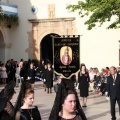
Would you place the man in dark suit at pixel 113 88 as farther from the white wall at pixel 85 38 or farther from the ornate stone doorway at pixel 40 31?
the ornate stone doorway at pixel 40 31

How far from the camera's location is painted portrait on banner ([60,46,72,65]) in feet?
42.4

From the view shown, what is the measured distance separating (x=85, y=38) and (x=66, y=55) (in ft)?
48.7

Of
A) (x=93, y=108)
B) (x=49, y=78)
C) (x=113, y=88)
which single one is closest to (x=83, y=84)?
(x=93, y=108)

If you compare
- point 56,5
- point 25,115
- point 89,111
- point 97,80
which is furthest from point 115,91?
point 56,5

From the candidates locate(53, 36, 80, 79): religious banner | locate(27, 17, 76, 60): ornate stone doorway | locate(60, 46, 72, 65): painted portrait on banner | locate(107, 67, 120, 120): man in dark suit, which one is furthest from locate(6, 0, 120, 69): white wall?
locate(107, 67, 120, 120): man in dark suit

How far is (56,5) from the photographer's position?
28.4m

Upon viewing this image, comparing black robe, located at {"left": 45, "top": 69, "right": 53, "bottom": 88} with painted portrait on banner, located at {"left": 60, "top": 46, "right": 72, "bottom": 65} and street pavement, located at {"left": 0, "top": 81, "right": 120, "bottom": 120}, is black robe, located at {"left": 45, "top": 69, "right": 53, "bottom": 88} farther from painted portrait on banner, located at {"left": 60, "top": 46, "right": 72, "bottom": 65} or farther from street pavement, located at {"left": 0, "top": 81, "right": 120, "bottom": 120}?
painted portrait on banner, located at {"left": 60, "top": 46, "right": 72, "bottom": 65}

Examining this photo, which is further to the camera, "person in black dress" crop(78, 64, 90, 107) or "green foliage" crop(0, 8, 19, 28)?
"green foliage" crop(0, 8, 19, 28)

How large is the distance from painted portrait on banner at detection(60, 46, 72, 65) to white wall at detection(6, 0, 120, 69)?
14.5 metres

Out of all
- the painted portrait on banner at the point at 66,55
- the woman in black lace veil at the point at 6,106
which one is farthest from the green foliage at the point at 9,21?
the woman in black lace veil at the point at 6,106

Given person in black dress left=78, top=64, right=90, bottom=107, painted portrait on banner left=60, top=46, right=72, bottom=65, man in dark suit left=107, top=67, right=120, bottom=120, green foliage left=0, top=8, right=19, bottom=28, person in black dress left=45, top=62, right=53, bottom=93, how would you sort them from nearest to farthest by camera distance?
man in dark suit left=107, top=67, right=120, bottom=120, painted portrait on banner left=60, top=46, right=72, bottom=65, person in black dress left=78, top=64, right=90, bottom=107, person in black dress left=45, top=62, right=53, bottom=93, green foliage left=0, top=8, right=19, bottom=28

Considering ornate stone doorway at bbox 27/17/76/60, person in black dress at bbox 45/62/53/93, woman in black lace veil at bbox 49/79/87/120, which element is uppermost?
ornate stone doorway at bbox 27/17/76/60

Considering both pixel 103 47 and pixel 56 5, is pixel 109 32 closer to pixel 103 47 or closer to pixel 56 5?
pixel 103 47

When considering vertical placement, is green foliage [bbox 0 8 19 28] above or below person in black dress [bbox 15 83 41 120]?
above
